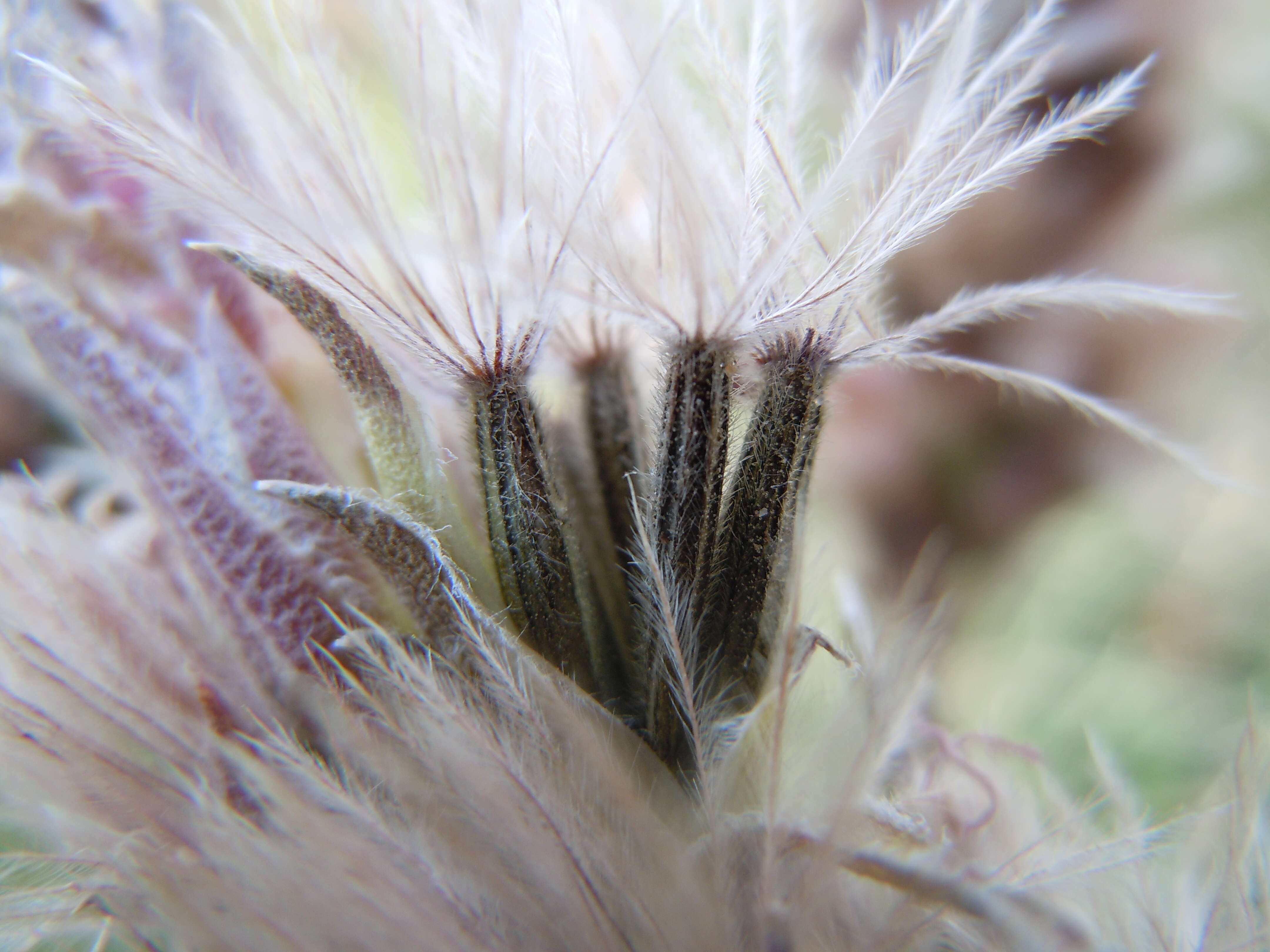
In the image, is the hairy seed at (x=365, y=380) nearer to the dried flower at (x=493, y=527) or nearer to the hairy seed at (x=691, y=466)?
the dried flower at (x=493, y=527)

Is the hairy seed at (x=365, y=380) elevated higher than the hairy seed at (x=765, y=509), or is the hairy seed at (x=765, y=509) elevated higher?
the hairy seed at (x=365, y=380)

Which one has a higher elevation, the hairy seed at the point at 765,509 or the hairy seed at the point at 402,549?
the hairy seed at the point at 402,549

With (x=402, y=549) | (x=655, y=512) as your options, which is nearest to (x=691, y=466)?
(x=655, y=512)

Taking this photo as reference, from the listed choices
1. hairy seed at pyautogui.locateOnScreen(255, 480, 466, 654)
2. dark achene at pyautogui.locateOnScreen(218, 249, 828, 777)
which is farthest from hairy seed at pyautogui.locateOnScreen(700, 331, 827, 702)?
hairy seed at pyautogui.locateOnScreen(255, 480, 466, 654)

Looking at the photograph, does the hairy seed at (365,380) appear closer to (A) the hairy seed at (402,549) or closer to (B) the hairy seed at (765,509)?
(A) the hairy seed at (402,549)

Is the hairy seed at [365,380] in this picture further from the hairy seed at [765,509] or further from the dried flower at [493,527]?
the hairy seed at [765,509]

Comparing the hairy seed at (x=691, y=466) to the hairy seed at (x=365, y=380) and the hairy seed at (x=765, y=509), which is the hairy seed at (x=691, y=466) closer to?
the hairy seed at (x=765, y=509)

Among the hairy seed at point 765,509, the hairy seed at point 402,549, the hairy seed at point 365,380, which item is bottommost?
the hairy seed at point 765,509

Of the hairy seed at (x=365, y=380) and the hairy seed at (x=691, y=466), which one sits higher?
the hairy seed at (x=365, y=380)

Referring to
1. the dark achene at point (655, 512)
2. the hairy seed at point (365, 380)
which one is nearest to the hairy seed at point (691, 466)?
the dark achene at point (655, 512)

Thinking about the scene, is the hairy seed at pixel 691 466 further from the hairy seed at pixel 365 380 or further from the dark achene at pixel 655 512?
the hairy seed at pixel 365 380

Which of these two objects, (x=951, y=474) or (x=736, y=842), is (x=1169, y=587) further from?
(x=736, y=842)
